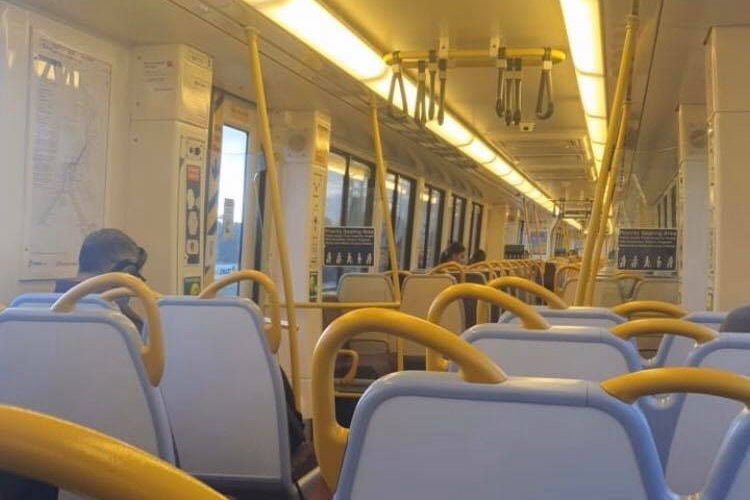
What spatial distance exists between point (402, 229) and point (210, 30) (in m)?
6.93

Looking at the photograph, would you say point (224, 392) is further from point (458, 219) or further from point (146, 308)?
point (458, 219)

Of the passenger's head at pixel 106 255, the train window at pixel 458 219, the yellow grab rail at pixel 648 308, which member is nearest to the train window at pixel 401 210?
the train window at pixel 458 219

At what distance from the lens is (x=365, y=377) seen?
5.57 metres

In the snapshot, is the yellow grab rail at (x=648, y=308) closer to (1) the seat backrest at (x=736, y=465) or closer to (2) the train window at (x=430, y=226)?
(1) the seat backrest at (x=736, y=465)

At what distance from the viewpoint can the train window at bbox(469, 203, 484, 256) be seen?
15602mm

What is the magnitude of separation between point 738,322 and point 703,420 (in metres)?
0.68

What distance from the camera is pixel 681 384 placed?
106 centimetres

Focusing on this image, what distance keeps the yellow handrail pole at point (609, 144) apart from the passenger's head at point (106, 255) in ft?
6.21

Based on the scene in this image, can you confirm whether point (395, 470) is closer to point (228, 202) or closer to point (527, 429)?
point (527, 429)

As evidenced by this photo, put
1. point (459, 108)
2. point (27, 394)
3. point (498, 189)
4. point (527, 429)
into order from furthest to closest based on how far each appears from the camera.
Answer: point (498, 189)
point (459, 108)
point (27, 394)
point (527, 429)

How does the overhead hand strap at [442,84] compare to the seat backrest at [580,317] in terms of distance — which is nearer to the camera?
the seat backrest at [580,317]

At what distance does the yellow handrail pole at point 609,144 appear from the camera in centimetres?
307

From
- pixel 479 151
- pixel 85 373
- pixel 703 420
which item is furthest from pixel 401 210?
pixel 703 420

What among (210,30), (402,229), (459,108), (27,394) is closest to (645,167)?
(459,108)
